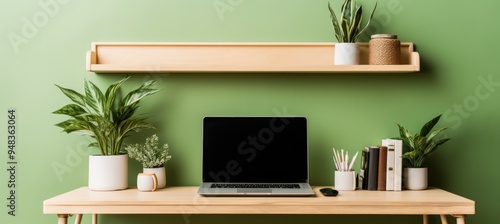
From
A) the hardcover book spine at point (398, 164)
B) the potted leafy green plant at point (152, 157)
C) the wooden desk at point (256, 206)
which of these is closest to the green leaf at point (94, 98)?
the potted leafy green plant at point (152, 157)

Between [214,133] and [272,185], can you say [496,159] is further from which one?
[214,133]

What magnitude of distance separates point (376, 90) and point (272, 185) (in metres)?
0.68

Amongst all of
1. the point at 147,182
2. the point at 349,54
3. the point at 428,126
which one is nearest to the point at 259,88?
the point at 349,54

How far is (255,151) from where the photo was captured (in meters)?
2.01

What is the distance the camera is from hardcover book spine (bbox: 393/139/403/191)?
1.93 metres

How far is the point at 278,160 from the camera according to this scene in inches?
78.9

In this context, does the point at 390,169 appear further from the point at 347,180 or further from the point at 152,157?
the point at 152,157

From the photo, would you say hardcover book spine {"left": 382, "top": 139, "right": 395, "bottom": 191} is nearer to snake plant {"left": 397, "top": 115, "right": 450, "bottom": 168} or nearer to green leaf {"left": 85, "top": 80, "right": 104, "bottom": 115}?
snake plant {"left": 397, "top": 115, "right": 450, "bottom": 168}

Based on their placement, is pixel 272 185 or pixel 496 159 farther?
pixel 496 159

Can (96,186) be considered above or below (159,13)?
below

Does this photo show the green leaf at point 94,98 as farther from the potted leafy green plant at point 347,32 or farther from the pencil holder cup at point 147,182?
the potted leafy green plant at point 347,32

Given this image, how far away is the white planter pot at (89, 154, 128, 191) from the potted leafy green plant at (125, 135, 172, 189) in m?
0.09

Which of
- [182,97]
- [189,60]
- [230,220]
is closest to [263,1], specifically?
[189,60]

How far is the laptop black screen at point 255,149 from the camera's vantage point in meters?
2.00
